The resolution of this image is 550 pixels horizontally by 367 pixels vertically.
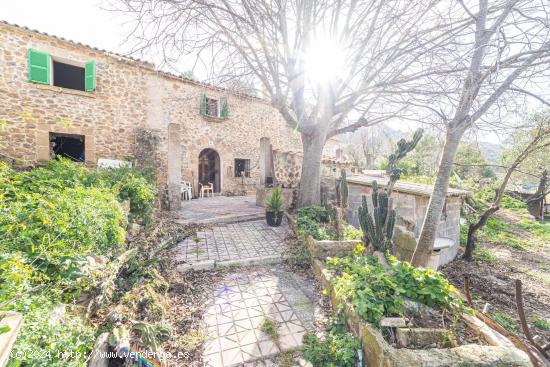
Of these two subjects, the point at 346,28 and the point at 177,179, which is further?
the point at 177,179

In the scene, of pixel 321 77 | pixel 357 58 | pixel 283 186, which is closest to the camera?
pixel 357 58

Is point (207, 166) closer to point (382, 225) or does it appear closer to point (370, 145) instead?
point (382, 225)

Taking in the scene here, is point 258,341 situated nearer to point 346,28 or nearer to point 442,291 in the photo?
point 442,291

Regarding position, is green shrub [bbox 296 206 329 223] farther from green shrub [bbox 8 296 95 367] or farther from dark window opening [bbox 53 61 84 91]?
dark window opening [bbox 53 61 84 91]

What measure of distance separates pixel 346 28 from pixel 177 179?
6.46m

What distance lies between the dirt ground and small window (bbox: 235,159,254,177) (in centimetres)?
987

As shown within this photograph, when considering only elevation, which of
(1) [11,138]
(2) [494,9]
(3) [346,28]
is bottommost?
(1) [11,138]

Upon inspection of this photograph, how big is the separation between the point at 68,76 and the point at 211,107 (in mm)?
6046

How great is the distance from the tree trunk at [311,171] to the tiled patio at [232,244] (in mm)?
1138

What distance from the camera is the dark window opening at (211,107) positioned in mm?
11640

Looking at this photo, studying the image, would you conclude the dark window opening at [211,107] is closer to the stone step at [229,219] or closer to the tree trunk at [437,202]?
the stone step at [229,219]

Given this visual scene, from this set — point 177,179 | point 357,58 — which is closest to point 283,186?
point 177,179

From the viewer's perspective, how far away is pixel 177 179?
753cm

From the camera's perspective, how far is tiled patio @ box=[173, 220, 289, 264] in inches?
179
